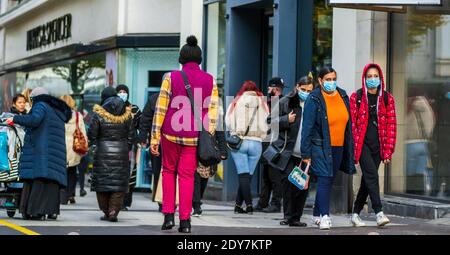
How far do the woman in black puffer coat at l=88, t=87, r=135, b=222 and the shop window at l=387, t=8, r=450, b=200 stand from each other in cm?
414

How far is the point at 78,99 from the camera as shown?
105 ft

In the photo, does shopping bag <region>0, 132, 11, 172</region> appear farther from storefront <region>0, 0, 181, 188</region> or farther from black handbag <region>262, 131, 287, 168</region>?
storefront <region>0, 0, 181, 188</region>

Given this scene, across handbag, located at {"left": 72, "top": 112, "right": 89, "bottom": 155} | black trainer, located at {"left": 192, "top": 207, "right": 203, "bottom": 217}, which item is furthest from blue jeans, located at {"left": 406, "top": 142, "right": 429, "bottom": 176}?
handbag, located at {"left": 72, "top": 112, "right": 89, "bottom": 155}

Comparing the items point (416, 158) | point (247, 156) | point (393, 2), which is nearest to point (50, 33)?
point (247, 156)

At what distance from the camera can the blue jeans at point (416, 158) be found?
51.3ft

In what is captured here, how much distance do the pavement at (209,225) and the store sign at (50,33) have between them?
A: 17609mm

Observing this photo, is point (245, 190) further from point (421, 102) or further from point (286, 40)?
point (286, 40)

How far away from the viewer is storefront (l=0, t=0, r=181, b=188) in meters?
26.3
